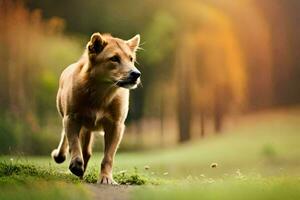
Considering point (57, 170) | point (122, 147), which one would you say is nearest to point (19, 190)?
point (57, 170)

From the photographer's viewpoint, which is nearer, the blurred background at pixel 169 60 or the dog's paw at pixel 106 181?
the dog's paw at pixel 106 181

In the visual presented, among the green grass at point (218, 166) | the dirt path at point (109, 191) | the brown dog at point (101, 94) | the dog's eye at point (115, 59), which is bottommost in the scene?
the dirt path at point (109, 191)

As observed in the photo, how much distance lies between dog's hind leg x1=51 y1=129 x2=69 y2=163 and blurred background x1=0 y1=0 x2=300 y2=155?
0.03m

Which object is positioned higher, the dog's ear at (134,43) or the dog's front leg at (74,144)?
the dog's ear at (134,43)

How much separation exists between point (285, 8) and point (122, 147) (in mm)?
821

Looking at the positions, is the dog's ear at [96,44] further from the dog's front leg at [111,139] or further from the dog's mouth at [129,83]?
the dog's front leg at [111,139]

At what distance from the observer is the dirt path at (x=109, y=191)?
2.52 metres

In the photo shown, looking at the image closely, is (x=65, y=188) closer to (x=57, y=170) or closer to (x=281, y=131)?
(x=57, y=170)

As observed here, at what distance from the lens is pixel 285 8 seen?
306cm

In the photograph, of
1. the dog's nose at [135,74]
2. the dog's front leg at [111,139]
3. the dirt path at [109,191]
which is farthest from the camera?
the dog's front leg at [111,139]

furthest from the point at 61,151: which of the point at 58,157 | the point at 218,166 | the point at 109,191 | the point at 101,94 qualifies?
the point at 218,166

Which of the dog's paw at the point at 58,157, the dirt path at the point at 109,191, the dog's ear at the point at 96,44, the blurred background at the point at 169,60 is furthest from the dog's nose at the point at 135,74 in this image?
the dog's paw at the point at 58,157

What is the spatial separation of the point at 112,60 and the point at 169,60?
0.35 meters

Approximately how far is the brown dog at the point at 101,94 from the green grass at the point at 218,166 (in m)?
0.09
